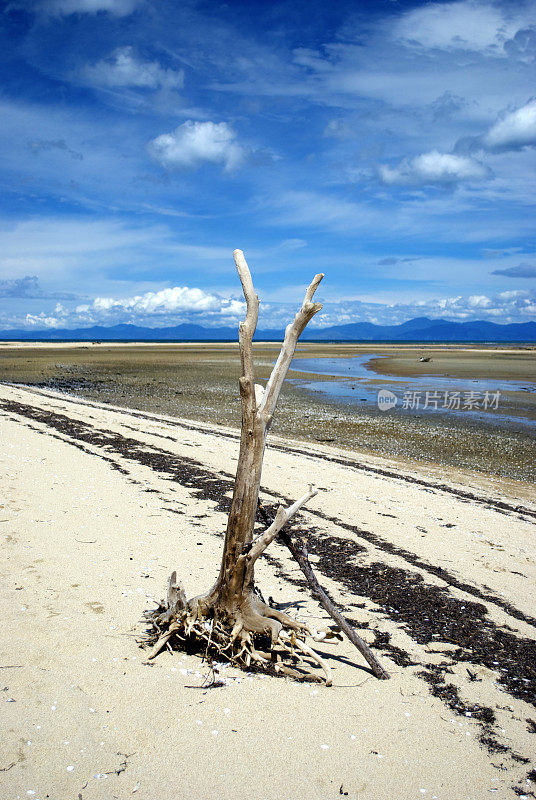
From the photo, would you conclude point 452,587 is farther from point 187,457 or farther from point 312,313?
point 187,457

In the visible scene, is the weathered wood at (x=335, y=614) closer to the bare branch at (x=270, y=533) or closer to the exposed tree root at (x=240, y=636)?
the bare branch at (x=270, y=533)

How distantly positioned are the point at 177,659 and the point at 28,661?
4.49 feet

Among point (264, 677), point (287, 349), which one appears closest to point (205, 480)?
Result: point (264, 677)

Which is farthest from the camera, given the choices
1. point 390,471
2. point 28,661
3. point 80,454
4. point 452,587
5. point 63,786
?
point 390,471

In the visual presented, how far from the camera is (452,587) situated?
7.38 meters

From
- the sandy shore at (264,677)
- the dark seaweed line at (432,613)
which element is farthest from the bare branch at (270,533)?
the dark seaweed line at (432,613)

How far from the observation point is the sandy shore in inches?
155

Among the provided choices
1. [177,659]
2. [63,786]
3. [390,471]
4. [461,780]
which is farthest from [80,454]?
[461,780]

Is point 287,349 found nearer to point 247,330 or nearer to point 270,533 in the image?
point 247,330

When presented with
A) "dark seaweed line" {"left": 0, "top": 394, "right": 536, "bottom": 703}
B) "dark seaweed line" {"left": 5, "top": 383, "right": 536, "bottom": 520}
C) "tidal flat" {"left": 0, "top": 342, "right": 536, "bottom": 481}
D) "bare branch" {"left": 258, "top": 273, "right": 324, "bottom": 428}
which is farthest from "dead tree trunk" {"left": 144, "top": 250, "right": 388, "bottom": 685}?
"tidal flat" {"left": 0, "top": 342, "right": 536, "bottom": 481}

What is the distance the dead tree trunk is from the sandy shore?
277 mm

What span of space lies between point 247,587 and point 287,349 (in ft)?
8.09

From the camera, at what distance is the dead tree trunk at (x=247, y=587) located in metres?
5.15

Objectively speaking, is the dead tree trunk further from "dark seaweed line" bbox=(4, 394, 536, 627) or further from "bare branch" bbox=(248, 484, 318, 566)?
"dark seaweed line" bbox=(4, 394, 536, 627)
